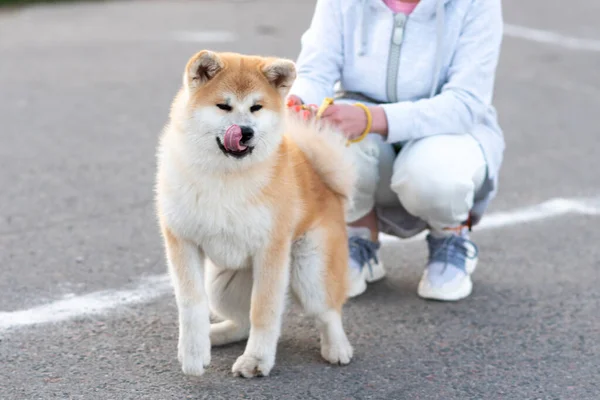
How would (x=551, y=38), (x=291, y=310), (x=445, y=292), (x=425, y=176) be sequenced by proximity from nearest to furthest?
(x=425, y=176) → (x=291, y=310) → (x=445, y=292) → (x=551, y=38)

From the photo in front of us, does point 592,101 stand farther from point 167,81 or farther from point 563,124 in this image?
point 167,81

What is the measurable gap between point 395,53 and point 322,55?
0.95ft

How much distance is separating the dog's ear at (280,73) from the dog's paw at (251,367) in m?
0.86

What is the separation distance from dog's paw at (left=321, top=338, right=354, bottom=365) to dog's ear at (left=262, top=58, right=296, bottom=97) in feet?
2.90

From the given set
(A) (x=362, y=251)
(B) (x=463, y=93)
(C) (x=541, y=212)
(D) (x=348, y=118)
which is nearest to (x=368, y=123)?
(D) (x=348, y=118)

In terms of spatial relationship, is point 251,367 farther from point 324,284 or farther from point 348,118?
point 348,118

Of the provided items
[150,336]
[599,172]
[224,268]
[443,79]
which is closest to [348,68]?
[443,79]

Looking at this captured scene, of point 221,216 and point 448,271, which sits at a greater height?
point 221,216

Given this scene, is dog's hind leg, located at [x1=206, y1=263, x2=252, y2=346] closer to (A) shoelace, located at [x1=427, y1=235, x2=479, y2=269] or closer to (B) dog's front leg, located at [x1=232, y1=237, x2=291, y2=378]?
(B) dog's front leg, located at [x1=232, y1=237, x2=291, y2=378]

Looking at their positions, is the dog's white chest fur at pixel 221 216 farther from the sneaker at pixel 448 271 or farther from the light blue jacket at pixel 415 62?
the sneaker at pixel 448 271

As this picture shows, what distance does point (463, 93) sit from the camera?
11.8 ft

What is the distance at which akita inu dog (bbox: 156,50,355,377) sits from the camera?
9.24ft

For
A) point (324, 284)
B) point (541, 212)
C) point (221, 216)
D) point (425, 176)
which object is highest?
point (221, 216)

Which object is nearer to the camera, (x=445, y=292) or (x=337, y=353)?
(x=337, y=353)
